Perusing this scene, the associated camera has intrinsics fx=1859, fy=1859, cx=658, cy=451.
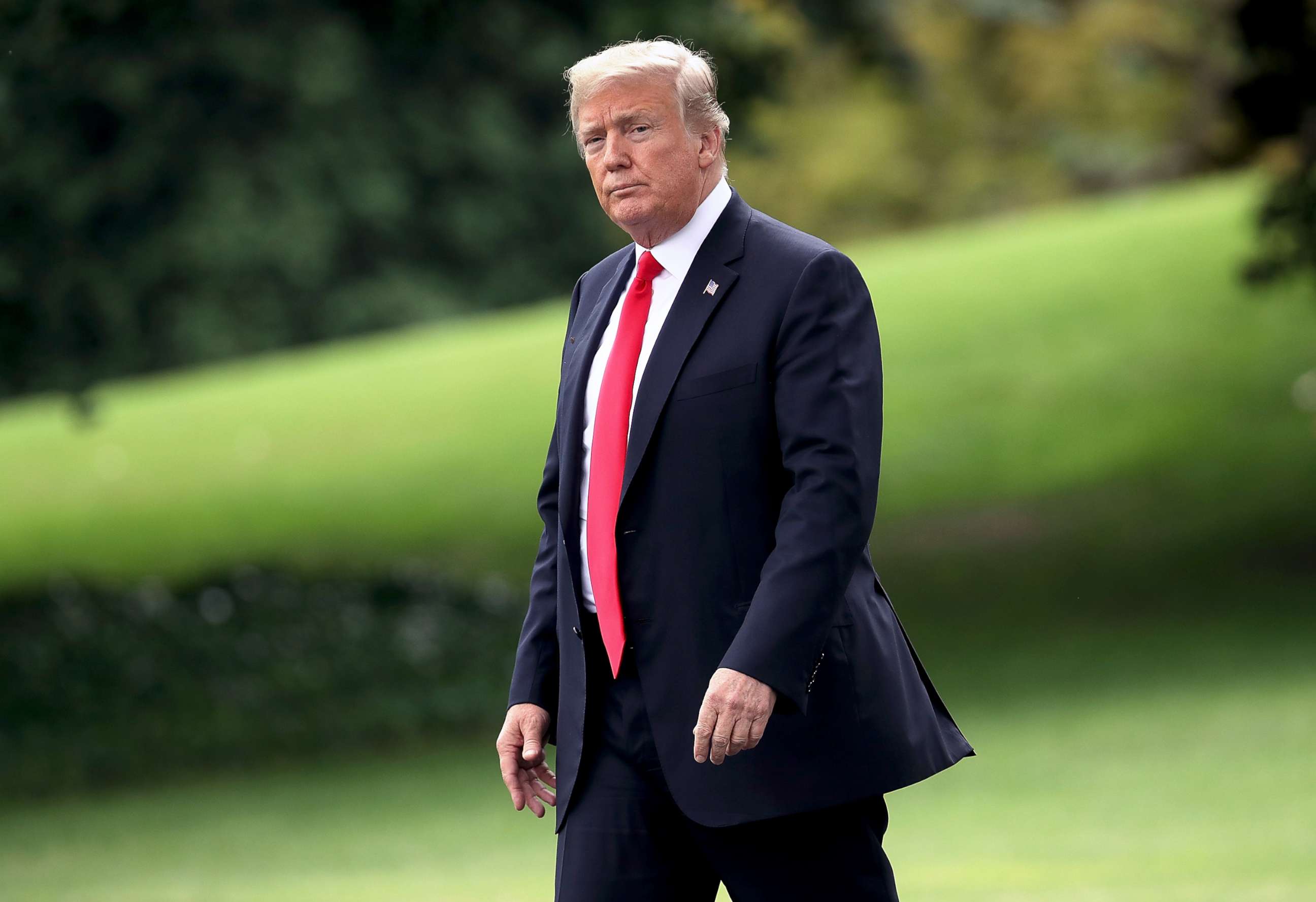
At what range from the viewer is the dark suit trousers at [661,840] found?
2.84m

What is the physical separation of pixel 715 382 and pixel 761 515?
0.69 feet

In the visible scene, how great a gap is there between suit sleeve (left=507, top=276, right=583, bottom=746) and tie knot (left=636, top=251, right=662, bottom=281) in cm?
25

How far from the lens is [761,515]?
279 centimetres

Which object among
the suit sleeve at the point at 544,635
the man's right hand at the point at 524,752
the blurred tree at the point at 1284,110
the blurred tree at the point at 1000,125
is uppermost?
the blurred tree at the point at 1000,125

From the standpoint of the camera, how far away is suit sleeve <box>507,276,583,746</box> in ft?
10.4

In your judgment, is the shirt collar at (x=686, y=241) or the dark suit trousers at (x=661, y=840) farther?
the shirt collar at (x=686, y=241)

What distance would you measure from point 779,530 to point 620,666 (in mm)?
398

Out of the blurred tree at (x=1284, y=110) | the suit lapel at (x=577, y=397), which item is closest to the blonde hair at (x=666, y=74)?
the suit lapel at (x=577, y=397)

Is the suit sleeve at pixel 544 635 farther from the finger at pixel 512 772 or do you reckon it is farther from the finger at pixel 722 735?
the finger at pixel 722 735

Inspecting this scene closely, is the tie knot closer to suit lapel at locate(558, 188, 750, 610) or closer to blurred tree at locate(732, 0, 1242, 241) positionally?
suit lapel at locate(558, 188, 750, 610)

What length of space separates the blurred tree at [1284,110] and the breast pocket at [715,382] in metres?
10.0

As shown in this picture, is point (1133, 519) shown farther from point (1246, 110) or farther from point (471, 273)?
point (471, 273)

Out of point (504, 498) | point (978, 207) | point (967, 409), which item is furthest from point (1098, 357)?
point (978, 207)

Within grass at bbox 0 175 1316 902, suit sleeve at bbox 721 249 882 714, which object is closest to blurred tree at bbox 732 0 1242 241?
grass at bbox 0 175 1316 902
